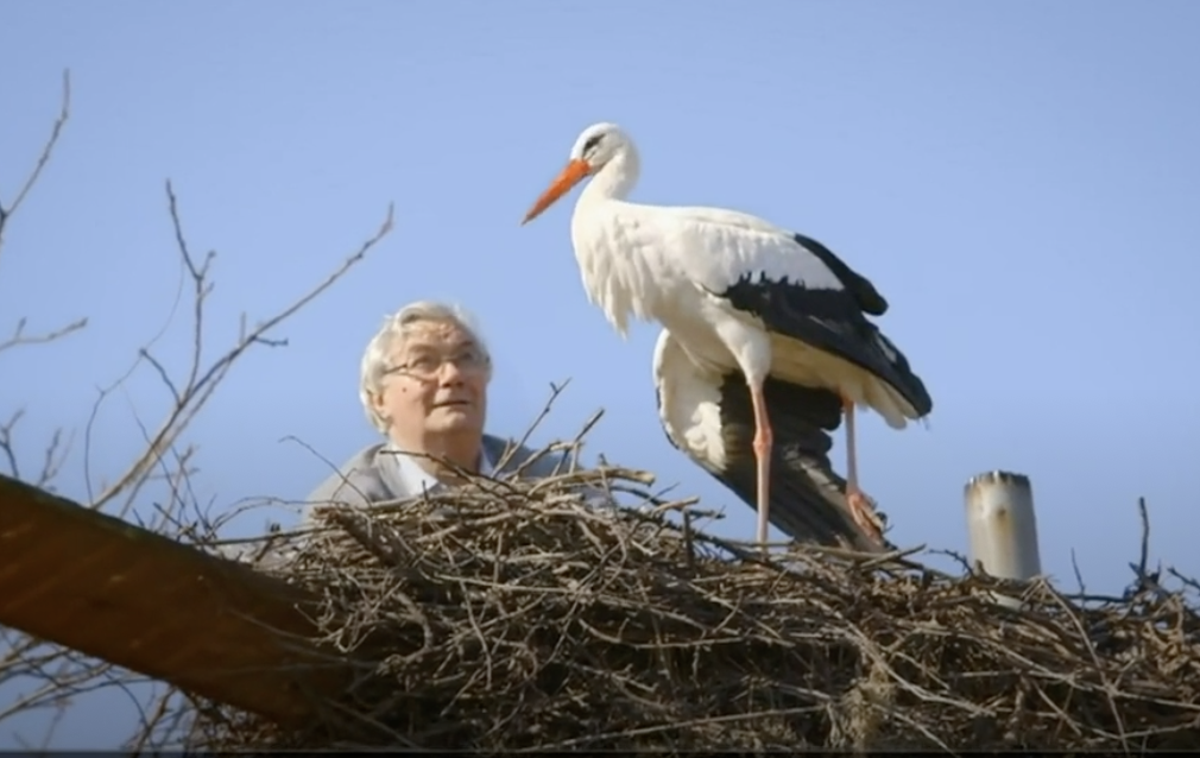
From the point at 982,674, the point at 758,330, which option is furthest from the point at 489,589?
the point at 758,330

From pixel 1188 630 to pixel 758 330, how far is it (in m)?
2.20

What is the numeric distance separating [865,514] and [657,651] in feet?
6.90

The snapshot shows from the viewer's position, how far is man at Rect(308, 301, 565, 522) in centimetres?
335

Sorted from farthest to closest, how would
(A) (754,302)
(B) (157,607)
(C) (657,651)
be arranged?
(A) (754,302)
(C) (657,651)
(B) (157,607)

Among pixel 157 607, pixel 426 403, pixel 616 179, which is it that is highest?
pixel 616 179

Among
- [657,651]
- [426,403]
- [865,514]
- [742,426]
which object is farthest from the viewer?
[742,426]

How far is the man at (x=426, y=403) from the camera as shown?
132 inches

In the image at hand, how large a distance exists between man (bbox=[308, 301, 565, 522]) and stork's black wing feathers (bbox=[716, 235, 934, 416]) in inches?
62.4

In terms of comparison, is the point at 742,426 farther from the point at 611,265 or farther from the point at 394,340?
the point at 394,340

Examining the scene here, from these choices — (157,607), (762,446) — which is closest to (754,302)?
(762,446)

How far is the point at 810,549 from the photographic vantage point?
296 cm

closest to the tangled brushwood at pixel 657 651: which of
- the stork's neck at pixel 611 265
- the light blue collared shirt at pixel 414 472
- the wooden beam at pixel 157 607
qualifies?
the wooden beam at pixel 157 607

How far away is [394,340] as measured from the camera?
359cm

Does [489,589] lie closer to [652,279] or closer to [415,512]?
[415,512]
